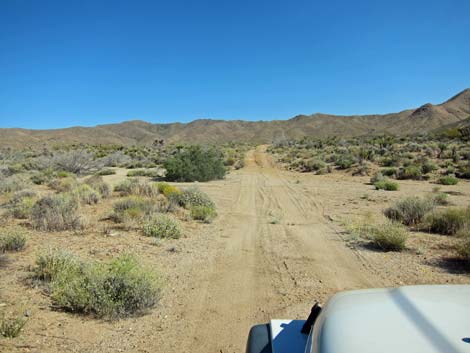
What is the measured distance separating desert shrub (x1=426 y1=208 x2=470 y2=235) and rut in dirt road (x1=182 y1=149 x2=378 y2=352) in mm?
2674

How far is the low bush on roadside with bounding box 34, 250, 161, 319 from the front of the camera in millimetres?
4773

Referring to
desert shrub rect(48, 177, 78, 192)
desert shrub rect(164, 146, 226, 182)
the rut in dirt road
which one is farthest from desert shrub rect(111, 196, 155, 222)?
desert shrub rect(164, 146, 226, 182)

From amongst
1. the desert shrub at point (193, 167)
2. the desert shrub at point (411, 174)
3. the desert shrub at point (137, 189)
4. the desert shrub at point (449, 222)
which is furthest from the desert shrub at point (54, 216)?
the desert shrub at point (411, 174)

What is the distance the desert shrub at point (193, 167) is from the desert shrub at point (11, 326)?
1702 centimetres

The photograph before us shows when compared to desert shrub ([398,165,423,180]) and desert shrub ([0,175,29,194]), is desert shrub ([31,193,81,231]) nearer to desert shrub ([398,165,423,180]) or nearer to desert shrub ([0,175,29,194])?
desert shrub ([0,175,29,194])

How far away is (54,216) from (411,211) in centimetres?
1002

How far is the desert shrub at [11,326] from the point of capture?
4082mm

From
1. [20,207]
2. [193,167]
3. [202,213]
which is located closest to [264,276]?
[202,213]

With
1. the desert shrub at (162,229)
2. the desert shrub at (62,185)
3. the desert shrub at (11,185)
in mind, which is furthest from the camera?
the desert shrub at (62,185)

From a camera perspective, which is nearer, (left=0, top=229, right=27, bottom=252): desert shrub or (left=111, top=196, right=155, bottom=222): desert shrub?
(left=0, top=229, right=27, bottom=252): desert shrub

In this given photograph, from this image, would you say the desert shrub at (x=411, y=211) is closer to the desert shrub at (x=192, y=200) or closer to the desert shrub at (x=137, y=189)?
the desert shrub at (x=192, y=200)

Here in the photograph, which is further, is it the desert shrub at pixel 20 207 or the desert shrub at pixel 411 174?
the desert shrub at pixel 411 174

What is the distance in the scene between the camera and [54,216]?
9016mm

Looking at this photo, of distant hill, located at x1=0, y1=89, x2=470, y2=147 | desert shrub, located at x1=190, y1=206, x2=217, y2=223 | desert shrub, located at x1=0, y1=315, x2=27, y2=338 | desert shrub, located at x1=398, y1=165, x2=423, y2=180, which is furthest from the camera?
distant hill, located at x1=0, y1=89, x2=470, y2=147
